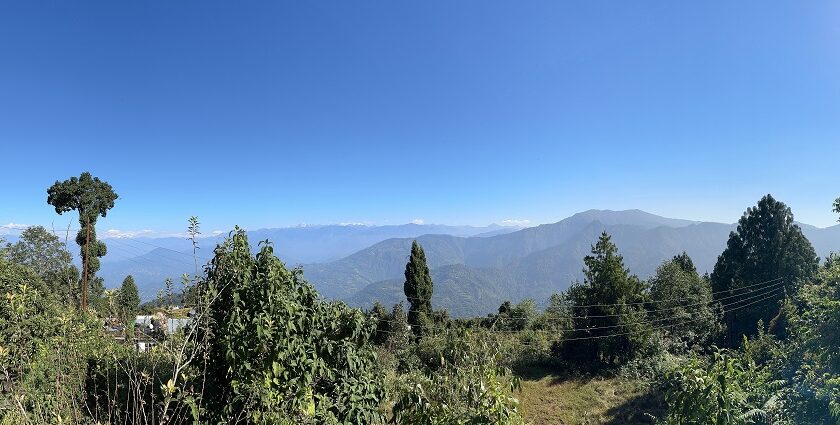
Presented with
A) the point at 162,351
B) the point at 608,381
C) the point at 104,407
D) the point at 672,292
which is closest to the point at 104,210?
the point at 104,407

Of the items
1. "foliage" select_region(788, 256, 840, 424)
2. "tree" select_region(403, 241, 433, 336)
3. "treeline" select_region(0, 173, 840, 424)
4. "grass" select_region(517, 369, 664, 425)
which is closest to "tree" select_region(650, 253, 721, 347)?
"grass" select_region(517, 369, 664, 425)

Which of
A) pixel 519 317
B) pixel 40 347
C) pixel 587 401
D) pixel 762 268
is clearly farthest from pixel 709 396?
pixel 762 268

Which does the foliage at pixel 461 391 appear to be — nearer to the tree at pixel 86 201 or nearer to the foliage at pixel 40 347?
the foliage at pixel 40 347

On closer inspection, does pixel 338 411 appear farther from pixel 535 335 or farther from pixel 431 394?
pixel 535 335

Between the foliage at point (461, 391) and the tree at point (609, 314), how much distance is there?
20.7 meters

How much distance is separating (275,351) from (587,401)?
59.7 feet

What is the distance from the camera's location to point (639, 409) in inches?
639

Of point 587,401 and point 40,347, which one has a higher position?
point 40,347

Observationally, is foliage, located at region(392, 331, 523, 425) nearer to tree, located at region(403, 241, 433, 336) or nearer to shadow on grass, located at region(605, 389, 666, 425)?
shadow on grass, located at region(605, 389, 666, 425)

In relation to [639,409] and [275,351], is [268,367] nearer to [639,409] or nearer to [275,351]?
[275,351]

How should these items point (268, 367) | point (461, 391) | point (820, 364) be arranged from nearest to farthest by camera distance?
point (461, 391), point (268, 367), point (820, 364)

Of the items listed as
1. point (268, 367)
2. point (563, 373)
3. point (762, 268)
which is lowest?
point (563, 373)

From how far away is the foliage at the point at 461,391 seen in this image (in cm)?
312

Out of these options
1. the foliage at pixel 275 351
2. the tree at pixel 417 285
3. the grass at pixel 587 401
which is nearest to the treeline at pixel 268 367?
the foliage at pixel 275 351
